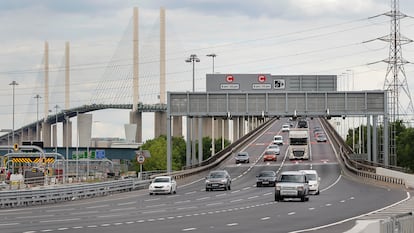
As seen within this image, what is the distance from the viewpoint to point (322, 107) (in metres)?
91.2

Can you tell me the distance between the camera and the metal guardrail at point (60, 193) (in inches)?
1922

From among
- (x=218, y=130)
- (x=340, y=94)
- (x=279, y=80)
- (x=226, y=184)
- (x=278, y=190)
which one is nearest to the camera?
(x=278, y=190)

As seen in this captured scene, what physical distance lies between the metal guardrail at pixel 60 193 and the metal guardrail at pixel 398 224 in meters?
33.9

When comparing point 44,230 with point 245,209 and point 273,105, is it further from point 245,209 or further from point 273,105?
point 273,105

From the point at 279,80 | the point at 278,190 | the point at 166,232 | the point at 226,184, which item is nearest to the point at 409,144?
the point at 279,80

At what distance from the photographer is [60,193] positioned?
178ft

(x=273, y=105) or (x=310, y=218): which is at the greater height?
(x=273, y=105)

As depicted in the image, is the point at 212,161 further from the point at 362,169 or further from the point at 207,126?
the point at 207,126

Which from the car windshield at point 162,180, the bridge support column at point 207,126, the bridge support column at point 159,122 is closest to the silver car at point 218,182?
the car windshield at point 162,180

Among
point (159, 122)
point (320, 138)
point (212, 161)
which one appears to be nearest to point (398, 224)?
point (212, 161)

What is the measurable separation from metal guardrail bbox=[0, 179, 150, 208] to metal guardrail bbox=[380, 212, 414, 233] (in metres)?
33.9

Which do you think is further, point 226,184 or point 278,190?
point 226,184

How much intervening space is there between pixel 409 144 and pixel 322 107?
43.4 m

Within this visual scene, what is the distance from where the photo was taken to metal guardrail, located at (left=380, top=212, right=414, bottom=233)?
1510 cm
